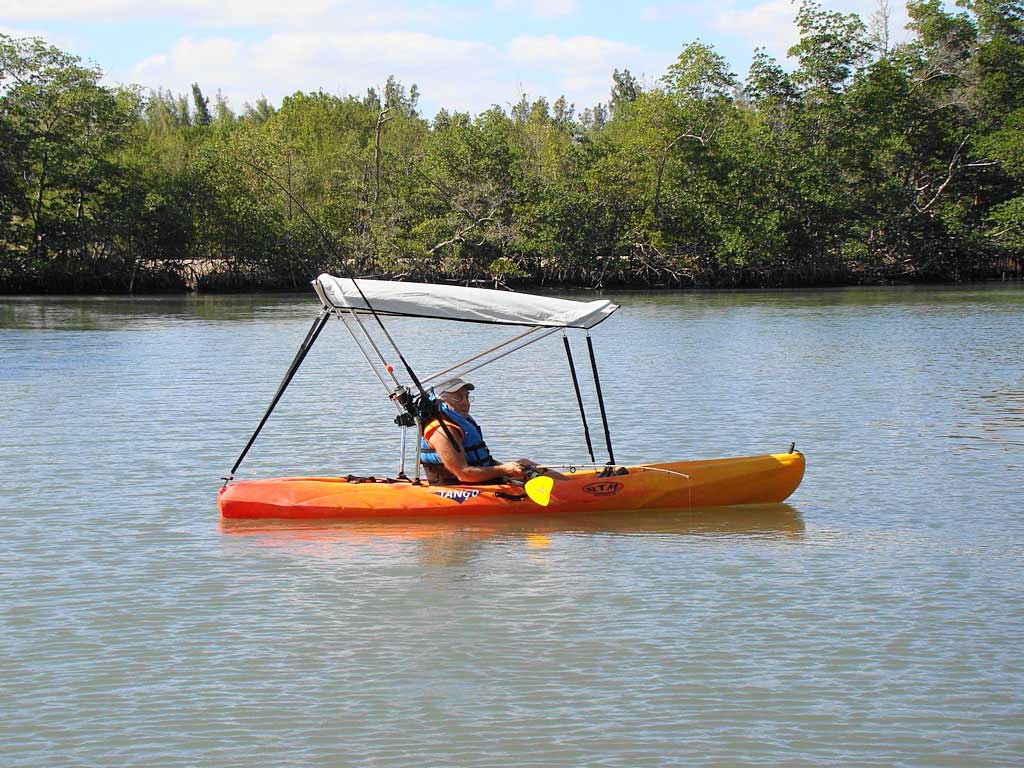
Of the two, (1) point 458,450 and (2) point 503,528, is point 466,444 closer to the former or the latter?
(1) point 458,450

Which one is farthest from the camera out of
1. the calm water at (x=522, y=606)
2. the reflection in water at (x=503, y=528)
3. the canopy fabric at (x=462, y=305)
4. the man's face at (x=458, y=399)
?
the canopy fabric at (x=462, y=305)

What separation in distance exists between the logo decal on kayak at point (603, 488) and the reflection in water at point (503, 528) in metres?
0.24

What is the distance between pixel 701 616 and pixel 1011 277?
5753cm

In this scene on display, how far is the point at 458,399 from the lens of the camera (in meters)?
10.3

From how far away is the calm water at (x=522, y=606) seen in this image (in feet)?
20.2

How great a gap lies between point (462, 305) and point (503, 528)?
188 cm

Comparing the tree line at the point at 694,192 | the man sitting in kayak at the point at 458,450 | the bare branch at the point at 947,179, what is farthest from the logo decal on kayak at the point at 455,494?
the bare branch at the point at 947,179

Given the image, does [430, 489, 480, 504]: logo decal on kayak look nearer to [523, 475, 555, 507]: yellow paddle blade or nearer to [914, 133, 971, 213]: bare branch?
[523, 475, 555, 507]: yellow paddle blade

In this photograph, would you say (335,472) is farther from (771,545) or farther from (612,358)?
(612,358)

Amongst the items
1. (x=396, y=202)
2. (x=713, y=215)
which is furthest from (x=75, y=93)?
(x=713, y=215)

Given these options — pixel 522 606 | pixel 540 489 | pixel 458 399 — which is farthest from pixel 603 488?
pixel 522 606

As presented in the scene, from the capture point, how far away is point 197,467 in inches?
531

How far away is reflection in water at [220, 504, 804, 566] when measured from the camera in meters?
10.1

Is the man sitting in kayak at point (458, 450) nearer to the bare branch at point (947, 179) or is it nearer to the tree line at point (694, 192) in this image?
the tree line at point (694, 192)
